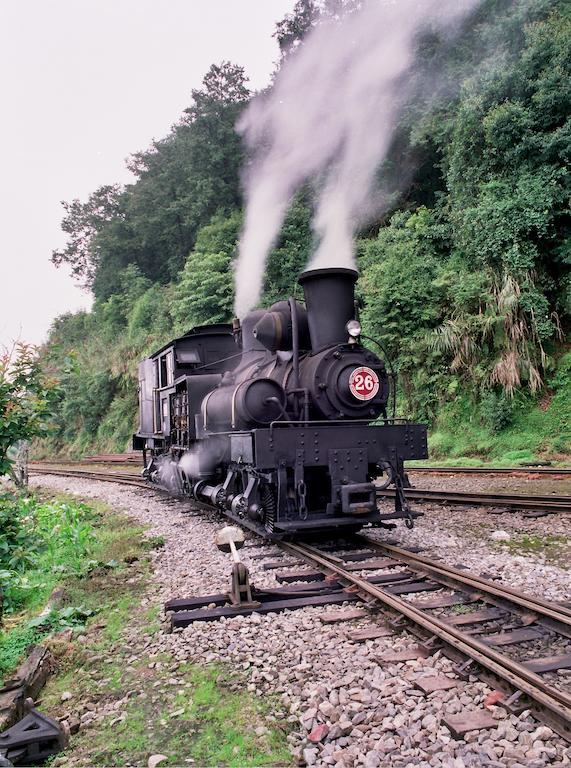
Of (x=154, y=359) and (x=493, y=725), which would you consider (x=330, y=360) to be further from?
(x=154, y=359)

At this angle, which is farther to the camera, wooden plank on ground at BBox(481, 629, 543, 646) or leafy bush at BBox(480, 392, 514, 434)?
leafy bush at BBox(480, 392, 514, 434)

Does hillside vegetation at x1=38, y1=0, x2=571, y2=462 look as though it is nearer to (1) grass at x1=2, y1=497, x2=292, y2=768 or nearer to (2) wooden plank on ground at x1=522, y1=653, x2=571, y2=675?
(1) grass at x1=2, y1=497, x2=292, y2=768

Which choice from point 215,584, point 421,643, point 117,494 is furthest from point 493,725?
point 117,494

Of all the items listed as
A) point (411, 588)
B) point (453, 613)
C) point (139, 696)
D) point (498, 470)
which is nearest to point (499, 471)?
point (498, 470)

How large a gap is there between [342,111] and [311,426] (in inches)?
556

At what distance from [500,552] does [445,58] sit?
59.0 feet

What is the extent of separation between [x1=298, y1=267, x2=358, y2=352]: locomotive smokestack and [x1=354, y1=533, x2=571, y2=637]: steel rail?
2.48m

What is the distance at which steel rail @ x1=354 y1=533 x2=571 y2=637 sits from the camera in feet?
12.3

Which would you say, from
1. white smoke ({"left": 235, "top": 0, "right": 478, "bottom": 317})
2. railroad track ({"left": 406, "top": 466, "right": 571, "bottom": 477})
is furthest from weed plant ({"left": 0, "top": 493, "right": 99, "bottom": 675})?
white smoke ({"left": 235, "top": 0, "right": 478, "bottom": 317})

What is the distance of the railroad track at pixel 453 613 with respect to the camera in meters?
2.90

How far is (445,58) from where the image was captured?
1867 centimetres

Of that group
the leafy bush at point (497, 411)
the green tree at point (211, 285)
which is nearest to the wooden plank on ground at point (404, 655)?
the leafy bush at point (497, 411)

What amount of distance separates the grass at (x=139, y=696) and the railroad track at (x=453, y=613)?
49cm

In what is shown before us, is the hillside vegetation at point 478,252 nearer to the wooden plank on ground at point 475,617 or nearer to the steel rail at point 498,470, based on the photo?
the steel rail at point 498,470
